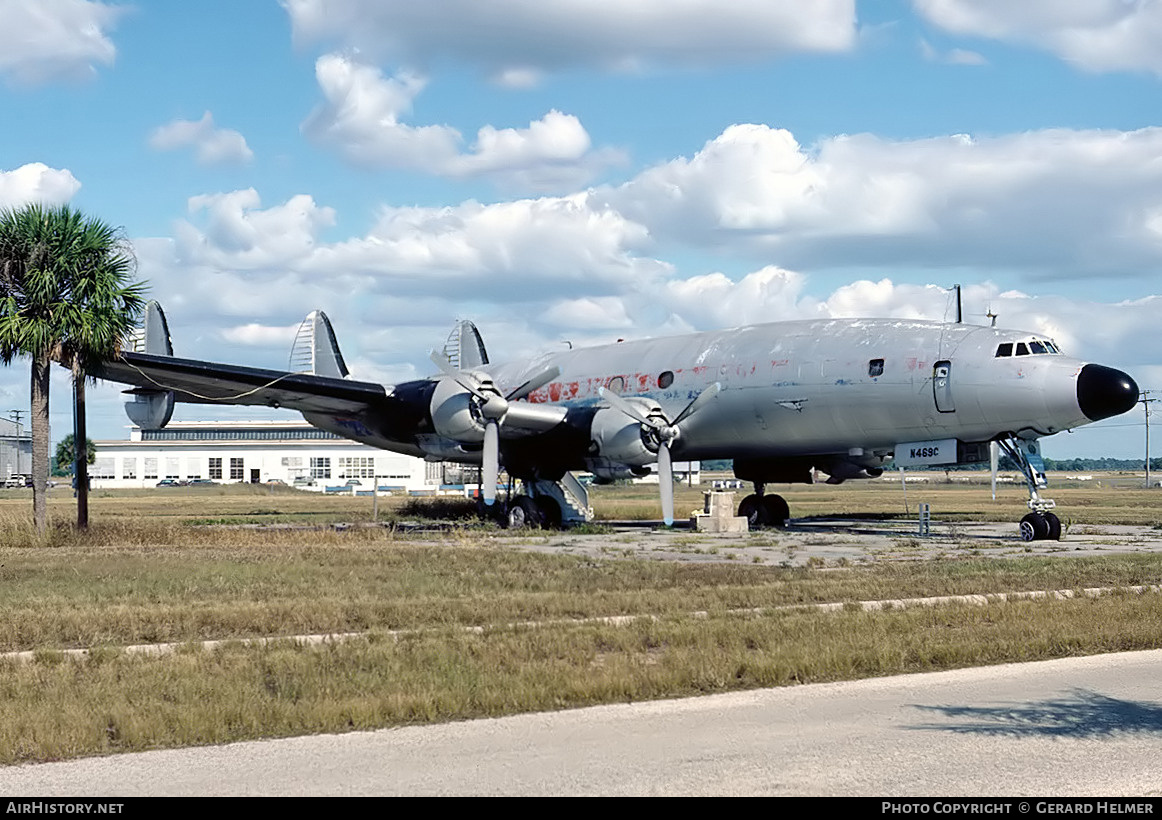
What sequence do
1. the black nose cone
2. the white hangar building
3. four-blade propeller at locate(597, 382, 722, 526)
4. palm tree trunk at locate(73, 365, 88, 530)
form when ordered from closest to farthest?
the black nose cone → palm tree trunk at locate(73, 365, 88, 530) → four-blade propeller at locate(597, 382, 722, 526) → the white hangar building

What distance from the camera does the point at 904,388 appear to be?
25.3 meters

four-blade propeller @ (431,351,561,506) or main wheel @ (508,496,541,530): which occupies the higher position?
four-blade propeller @ (431,351,561,506)

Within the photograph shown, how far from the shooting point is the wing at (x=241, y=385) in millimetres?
27828

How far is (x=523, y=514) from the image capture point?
3144 cm

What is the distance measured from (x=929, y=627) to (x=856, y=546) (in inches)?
475

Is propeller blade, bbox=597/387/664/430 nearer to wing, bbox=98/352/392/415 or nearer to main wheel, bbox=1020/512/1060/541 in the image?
wing, bbox=98/352/392/415

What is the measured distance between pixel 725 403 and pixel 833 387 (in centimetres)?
301

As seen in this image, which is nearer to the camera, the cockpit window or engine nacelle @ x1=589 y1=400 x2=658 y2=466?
the cockpit window

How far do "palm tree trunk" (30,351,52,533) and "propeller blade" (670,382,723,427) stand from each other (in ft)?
47.1

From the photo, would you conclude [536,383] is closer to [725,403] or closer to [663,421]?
[663,421]

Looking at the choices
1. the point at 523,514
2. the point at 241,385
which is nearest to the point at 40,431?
the point at 241,385

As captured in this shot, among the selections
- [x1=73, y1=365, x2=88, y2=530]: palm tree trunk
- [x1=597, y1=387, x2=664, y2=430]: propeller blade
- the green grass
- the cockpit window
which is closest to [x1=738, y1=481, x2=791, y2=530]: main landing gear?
[x1=597, y1=387, x2=664, y2=430]: propeller blade

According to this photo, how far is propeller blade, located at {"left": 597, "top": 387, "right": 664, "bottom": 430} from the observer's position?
93.5 feet

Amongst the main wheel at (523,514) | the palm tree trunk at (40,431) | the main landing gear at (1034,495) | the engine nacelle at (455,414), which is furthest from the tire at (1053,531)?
the palm tree trunk at (40,431)
